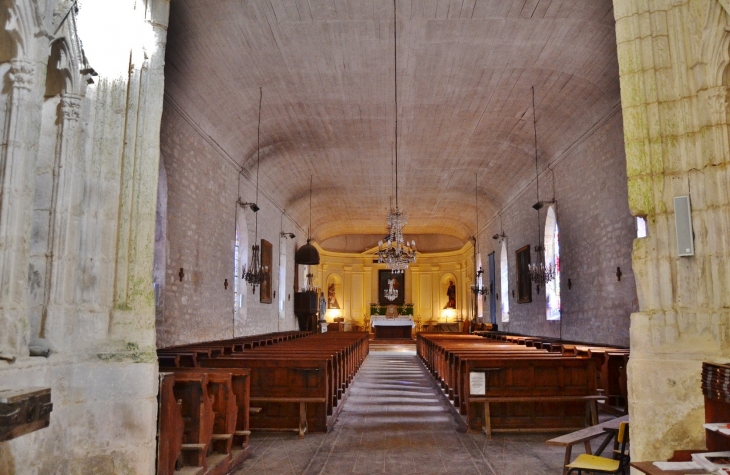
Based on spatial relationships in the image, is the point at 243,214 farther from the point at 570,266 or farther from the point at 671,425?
the point at 671,425

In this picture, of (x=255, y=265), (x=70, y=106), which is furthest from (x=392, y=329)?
(x=70, y=106)

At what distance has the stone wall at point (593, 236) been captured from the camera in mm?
9219

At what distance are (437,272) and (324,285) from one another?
216 inches

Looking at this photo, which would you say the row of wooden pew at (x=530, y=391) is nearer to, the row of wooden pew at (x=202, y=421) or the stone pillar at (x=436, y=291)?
the row of wooden pew at (x=202, y=421)

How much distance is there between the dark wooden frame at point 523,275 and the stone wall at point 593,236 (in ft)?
1.37

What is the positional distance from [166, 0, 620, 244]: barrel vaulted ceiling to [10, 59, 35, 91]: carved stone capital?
4295 mm

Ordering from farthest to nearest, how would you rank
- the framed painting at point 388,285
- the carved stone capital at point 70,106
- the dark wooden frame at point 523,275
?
the framed painting at point 388,285, the dark wooden frame at point 523,275, the carved stone capital at point 70,106

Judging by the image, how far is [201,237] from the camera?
10711 mm

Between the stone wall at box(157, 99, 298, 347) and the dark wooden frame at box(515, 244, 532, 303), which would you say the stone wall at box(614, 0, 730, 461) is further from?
the dark wooden frame at box(515, 244, 532, 303)

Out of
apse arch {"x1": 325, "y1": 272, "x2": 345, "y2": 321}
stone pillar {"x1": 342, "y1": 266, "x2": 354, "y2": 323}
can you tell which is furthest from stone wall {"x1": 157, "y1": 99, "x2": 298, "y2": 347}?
stone pillar {"x1": 342, "y1": 266, "x2": 354, "y2": 323}

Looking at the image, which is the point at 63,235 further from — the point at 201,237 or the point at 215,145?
the point at 215,145

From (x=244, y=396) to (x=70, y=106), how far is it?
3.09 metres

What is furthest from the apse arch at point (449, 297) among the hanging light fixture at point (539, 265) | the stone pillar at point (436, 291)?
the hanging light fixture at point (539, 265)

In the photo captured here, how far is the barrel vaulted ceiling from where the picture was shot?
24.6 feet
